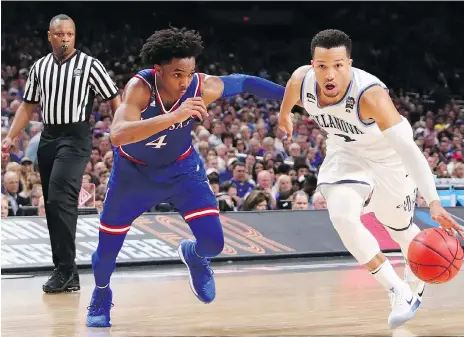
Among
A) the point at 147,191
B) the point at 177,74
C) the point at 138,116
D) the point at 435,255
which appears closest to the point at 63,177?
the point at 147,191

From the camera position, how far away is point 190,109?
5.19 metres

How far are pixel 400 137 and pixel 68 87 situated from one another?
3124 mm

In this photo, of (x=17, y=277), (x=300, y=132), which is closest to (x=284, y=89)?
(x=17, y=277)

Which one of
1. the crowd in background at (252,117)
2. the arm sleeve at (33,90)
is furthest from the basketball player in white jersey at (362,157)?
the crowd in background at (252,117)

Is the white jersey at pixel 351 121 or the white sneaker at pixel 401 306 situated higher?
the white jersey at pixel 351 121

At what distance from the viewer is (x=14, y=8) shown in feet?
70.2

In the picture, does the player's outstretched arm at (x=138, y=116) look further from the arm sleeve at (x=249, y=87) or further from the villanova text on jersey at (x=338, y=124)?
the villanova text on jersey at (x=338, y=124)

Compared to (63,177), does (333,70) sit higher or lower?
higher

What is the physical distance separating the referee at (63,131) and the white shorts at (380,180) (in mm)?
2256

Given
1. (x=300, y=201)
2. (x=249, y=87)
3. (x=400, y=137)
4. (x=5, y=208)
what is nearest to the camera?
(x=400, y=137)

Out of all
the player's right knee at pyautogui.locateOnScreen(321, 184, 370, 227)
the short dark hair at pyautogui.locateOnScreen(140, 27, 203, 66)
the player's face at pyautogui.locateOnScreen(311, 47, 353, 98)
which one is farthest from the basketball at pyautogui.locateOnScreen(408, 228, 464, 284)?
the short dark hair at pyautogui.locateOnScreen(140, 27, 203, 66)

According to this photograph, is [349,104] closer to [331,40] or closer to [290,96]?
[331,40]

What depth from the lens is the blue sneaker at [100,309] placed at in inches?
230

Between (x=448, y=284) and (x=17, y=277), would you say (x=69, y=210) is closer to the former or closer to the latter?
(x=17, y=277)
